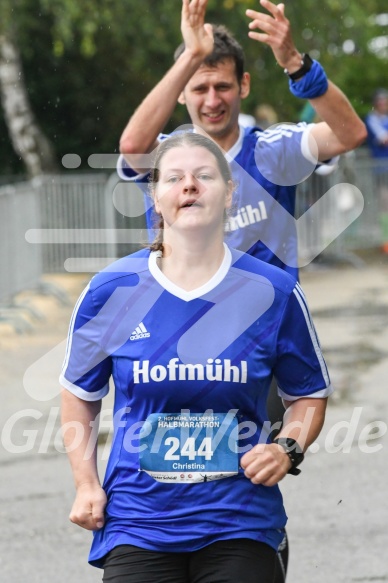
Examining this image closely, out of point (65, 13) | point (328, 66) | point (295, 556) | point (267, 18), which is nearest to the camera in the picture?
point (267, 18)

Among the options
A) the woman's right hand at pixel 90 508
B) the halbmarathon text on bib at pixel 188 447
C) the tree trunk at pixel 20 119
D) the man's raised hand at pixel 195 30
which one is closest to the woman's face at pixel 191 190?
the halbmarathon text on bib at pixel 188 447

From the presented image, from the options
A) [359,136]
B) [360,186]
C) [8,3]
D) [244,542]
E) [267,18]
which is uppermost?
[267,18]

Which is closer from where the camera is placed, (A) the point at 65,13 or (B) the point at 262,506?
(B) the point at 262,506

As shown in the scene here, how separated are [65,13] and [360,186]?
489 cm

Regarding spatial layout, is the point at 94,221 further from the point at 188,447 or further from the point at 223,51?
the point at 188,447

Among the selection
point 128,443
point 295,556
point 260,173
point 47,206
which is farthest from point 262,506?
point 47,206

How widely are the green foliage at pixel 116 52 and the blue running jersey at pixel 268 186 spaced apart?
1319 centimetres

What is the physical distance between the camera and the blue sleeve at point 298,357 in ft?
11.6

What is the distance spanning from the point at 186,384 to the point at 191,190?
52 cm

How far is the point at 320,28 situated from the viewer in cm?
1919

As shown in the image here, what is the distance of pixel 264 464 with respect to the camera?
3.37 m

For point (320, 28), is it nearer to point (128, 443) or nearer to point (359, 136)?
point (359, 136)

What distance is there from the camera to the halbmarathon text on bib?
3369 mm

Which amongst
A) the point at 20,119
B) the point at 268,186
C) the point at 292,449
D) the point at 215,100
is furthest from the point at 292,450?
the point at 20,119
